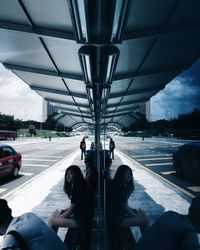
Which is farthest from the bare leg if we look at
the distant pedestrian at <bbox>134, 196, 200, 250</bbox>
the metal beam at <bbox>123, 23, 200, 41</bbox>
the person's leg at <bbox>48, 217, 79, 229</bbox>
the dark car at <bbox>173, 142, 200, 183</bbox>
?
the dark car at <bbox>173, 142, 200, 183</bbox>

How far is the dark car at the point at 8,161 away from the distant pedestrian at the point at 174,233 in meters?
9.97

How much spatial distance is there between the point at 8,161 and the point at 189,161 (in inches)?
328

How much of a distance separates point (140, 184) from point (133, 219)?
19.9 ft

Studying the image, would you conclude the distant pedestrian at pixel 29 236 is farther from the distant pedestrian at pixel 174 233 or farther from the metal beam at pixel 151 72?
the metal beam at pixel 151 72

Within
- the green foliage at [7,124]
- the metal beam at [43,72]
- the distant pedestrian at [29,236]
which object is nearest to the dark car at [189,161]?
the metal beam at [43,72]

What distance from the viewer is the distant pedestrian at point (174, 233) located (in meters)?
1.74

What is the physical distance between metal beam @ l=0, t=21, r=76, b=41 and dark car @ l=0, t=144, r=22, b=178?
27.3 feet

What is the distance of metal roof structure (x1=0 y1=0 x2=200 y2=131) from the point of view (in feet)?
9.37

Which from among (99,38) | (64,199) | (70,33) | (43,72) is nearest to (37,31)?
(70,33)

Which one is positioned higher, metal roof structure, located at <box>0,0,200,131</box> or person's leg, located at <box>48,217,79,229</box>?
metal roof structure, located at <box>0,0,200,131</box>

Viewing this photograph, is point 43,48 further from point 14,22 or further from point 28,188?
point 28,188

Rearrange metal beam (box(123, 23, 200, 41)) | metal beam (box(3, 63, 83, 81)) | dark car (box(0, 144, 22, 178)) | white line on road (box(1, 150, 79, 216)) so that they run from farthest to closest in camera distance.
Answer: dark car (box(0, 144, 22, 178)) → white line on road (box(1, 150, 79, 216)) → metal beam (box(3, 63, 83, 81)) → metal beam (box(123, 23, 200, 41))

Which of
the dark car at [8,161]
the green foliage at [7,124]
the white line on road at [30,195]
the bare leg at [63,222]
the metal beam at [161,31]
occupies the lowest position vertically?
the white line on road at [30,195]

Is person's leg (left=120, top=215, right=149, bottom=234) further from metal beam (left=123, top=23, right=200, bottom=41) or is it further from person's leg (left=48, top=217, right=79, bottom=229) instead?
metal beam (left=123, top=23, right=200, bottom=41)
